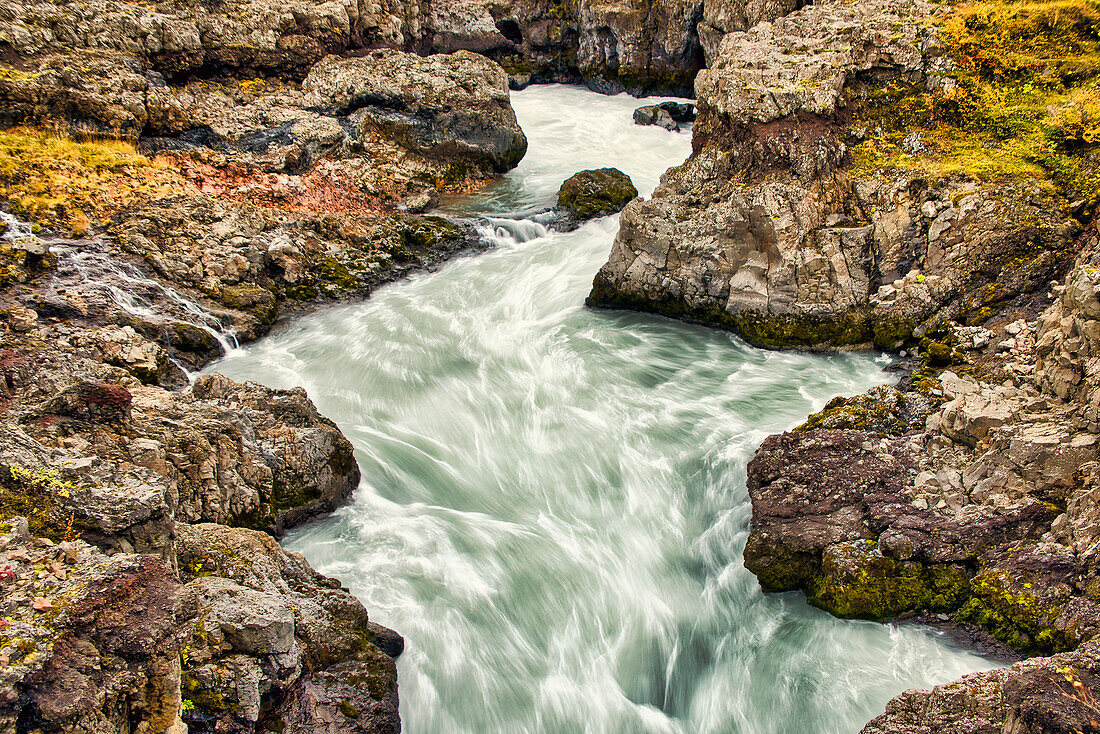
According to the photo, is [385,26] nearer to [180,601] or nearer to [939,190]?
[939,190]

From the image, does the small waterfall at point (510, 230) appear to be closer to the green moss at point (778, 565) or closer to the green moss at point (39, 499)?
the green moss at point (778, 565)

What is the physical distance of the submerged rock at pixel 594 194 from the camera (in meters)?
16.5

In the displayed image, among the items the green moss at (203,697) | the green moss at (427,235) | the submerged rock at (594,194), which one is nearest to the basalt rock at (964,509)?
the green moss at (203,697)

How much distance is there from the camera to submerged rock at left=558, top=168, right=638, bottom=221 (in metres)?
16.5

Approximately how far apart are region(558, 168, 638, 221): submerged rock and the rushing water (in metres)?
2.66

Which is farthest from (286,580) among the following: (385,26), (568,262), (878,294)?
(385,26)

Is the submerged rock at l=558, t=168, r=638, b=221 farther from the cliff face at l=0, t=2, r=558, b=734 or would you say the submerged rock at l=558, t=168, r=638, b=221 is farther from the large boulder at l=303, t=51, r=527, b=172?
the large boulder at l=303, t=51, r=527, b=172

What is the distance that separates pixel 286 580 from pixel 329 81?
1556cm

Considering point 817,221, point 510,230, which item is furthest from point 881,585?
point 510,230

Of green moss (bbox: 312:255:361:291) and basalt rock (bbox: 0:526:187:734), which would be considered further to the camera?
green moss (bbox: 312:255:361:291)

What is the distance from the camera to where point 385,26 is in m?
21.2

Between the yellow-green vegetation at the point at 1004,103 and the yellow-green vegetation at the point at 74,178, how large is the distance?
45.2 feet

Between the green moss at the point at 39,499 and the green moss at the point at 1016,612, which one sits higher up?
the green moss at the point at 39,499

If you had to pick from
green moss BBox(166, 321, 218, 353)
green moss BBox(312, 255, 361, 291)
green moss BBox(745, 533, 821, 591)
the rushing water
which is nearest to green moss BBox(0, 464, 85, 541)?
the rushing water
